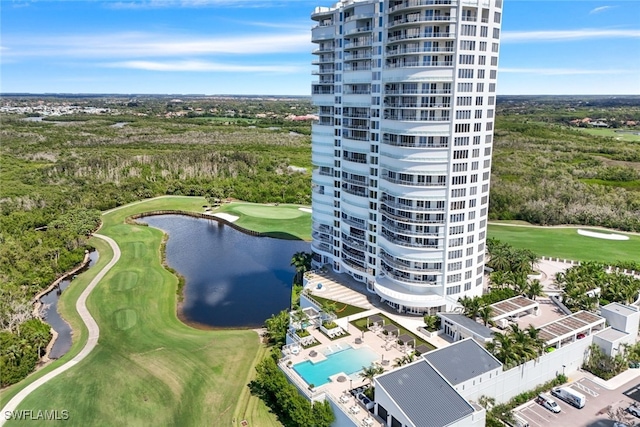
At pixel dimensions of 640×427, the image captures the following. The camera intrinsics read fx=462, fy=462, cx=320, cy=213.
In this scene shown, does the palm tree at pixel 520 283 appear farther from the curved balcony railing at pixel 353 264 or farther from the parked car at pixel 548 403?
the curved balcony railing at pixel 353 264

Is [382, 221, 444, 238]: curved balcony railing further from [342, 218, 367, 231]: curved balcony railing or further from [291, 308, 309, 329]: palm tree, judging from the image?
[291, 308, 309, 329]: palm tree

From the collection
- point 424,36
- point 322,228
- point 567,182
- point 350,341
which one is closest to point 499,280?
point 350,341

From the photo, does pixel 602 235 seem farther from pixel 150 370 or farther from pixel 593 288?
pixel 150 370

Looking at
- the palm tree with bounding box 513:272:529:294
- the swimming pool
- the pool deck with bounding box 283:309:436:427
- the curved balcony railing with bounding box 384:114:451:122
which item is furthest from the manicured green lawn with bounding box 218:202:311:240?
the swimming pool

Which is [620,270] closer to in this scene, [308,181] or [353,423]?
[353,423]

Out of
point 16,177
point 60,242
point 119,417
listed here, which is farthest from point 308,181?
point 119,417
